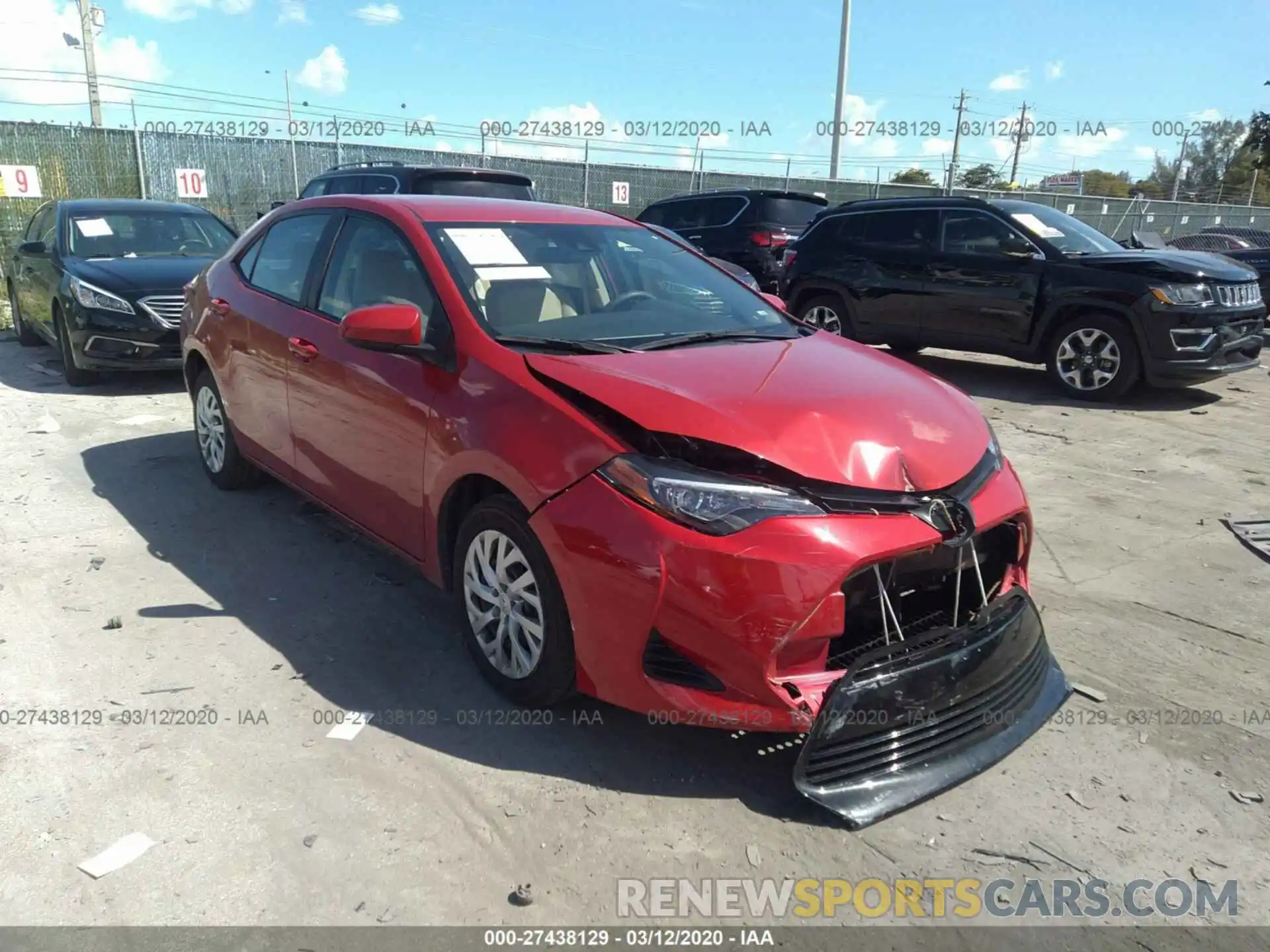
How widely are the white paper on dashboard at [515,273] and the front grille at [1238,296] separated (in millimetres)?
6945

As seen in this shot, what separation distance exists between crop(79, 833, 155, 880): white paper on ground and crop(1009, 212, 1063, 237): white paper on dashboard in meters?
8.68

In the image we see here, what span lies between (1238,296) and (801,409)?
7357 mm

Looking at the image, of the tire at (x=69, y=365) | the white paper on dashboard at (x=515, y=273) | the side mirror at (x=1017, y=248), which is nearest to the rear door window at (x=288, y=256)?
the white paper on dashboard at (x=515, y=273)

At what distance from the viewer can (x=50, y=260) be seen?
876 centimetres

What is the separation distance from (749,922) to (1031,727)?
126 centimetres

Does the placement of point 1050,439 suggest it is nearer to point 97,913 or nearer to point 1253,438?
point 1253,438

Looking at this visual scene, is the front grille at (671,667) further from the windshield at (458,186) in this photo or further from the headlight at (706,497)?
the windshield at (458,186)

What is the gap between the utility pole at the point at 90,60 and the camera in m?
20.5

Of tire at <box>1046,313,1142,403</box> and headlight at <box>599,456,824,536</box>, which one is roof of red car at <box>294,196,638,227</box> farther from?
tire at <box>1046,313,1142,403</box>

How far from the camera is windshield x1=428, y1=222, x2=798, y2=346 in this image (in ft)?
11.8

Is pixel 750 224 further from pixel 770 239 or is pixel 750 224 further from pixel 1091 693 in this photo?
pixel 1091 693

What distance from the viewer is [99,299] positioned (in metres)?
7.97

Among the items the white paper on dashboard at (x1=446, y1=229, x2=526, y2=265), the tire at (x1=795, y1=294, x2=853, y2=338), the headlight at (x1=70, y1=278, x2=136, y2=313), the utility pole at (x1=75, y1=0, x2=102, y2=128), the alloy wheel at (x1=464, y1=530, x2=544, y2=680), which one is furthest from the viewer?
the utility pole at (x1=75, y1=0, x2=102, y2=128)

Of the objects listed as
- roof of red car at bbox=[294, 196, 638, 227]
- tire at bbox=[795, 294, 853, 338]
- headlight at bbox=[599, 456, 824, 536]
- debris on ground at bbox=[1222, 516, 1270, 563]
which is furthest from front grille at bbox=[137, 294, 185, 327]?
debris on ground at bbox=[1222, 516, 1270, 563]
